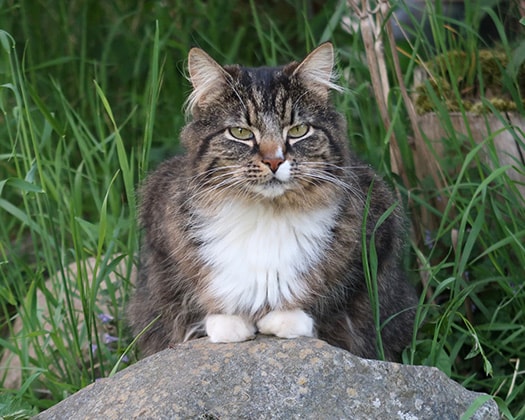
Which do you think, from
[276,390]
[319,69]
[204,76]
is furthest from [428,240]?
[276,390]

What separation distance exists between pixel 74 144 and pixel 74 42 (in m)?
0.79

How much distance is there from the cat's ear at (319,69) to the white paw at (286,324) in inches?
31.0

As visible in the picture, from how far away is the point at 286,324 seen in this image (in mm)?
3018

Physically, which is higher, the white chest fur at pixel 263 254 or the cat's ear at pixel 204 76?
the cat's ear at pixel 204 76

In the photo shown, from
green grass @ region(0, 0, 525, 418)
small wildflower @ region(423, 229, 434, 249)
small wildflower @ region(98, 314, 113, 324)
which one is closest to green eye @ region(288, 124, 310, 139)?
green grass @ region(0, 0, 525, 418)

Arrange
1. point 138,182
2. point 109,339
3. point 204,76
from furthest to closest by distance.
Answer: point 138,182 < point 109,339 < point 204,76

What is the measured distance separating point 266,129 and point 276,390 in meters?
0.86

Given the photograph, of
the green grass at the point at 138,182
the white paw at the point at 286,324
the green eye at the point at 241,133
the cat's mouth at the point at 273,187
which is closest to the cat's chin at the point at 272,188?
the cat's mouth at the point at 273,187

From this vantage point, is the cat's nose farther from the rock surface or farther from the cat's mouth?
the rock surface

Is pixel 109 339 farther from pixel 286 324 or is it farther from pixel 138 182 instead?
pixel 286 324

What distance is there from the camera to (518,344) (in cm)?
356

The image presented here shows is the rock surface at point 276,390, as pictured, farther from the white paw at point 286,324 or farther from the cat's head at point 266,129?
the cat's head at point 266,129

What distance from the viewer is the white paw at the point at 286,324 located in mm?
3006

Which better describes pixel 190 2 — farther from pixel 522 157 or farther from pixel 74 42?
pixel 522 157
